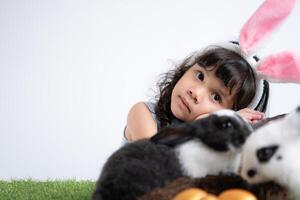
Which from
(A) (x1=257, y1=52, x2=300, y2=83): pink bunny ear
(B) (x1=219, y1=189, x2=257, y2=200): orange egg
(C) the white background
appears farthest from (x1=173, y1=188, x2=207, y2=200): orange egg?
(C) the white background

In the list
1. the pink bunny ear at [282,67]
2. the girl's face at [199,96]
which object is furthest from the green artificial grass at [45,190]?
the pink bunny ear at [282,67]

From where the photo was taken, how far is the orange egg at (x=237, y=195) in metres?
0.45

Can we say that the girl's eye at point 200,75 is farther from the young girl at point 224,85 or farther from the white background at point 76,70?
the white background at point 76,70

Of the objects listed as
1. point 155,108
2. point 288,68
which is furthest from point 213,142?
point 155,108

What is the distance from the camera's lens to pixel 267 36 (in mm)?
861

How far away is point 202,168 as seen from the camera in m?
0.52

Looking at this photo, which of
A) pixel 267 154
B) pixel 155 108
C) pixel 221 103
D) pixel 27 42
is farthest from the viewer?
pixel 27 42

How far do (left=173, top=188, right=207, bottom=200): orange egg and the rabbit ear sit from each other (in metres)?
0.07

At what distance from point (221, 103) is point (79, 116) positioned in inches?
29.3

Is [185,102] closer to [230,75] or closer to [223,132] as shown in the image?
[230,75]

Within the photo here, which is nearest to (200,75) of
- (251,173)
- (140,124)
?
(140,124)

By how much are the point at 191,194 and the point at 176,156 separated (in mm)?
68

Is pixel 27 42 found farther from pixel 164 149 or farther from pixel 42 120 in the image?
pixel 164 149

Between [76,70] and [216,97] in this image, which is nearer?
[216,97]
